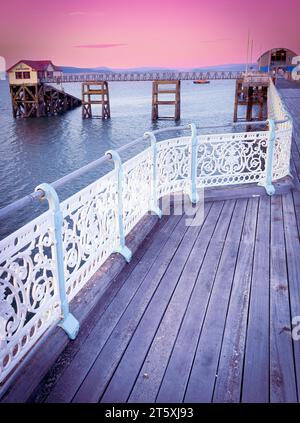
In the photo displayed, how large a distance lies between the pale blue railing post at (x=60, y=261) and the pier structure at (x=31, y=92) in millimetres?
42852

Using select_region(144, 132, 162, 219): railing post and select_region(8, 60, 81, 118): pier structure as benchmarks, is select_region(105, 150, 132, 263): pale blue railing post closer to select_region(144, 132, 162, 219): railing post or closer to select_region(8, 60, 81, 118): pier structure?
select_region(144, 132, 162, 219): railing post

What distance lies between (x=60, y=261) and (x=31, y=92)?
44.9 m

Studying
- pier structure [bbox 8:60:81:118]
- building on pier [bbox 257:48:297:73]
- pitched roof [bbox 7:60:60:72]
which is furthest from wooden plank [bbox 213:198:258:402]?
building on pier [bbox 257:48:297:73]

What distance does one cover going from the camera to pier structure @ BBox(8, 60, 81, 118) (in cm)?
4312

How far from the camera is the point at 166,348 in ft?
9.23

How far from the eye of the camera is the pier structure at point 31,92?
43.1 meters

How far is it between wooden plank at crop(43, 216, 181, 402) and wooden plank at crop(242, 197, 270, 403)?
964 mm

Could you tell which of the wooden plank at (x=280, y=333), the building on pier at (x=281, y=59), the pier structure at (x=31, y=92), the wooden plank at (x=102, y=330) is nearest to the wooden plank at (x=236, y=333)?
the wooden plank at (x=280, y=333)

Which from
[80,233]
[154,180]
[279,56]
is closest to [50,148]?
[154,180]

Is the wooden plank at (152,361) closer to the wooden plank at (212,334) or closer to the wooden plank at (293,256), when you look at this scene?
the wooden plank at (212,334)

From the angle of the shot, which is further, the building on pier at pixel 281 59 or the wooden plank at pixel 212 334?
the building on pier at pixel 281 59

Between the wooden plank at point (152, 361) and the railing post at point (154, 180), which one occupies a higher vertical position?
the railing post at point (154, 180)

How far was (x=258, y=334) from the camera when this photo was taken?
2.96m

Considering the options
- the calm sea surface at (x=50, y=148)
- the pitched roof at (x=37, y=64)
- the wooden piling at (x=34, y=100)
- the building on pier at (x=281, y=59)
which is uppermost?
the building on pier at (x=281, y=59)
